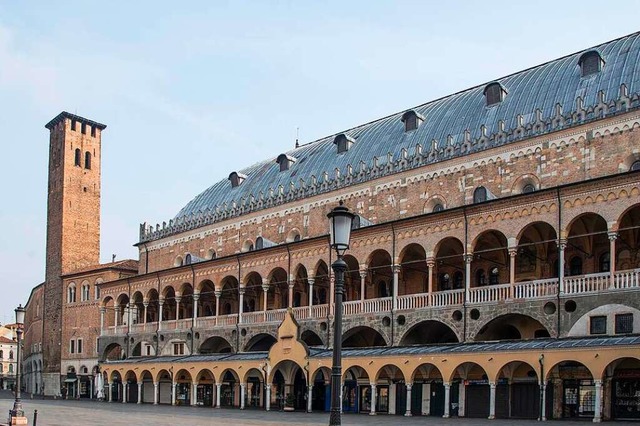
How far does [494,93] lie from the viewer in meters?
45.2

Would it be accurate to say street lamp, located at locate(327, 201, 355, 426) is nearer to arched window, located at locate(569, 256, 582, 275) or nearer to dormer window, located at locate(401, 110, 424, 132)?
arched window, located at locate(569, 256, 582, 275)

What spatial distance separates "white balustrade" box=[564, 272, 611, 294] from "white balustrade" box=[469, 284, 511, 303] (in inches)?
117

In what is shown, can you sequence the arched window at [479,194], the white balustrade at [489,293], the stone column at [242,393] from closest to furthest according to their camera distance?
the white balustrade at [489,293] < the arched window at [479,194] < the stone column at [242,393]

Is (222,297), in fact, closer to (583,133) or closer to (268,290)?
(268,290)

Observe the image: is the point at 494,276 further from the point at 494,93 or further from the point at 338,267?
the point at 338,267

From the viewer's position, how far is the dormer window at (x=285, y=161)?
59.1 meters

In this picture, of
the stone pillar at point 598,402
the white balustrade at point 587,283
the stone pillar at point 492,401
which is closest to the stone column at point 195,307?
the stone pillar at point 492,401

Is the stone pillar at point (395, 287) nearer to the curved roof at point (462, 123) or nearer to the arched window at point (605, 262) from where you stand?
the curved roof at point (462, 123)

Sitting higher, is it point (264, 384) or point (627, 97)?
point (627, 97)

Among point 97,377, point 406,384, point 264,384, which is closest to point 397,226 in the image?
point 406,384

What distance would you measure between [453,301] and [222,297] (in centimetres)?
2231

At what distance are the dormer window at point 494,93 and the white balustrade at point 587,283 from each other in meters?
14.4

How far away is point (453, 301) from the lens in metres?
37.6

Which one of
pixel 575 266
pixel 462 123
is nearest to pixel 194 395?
pixel 462 123
